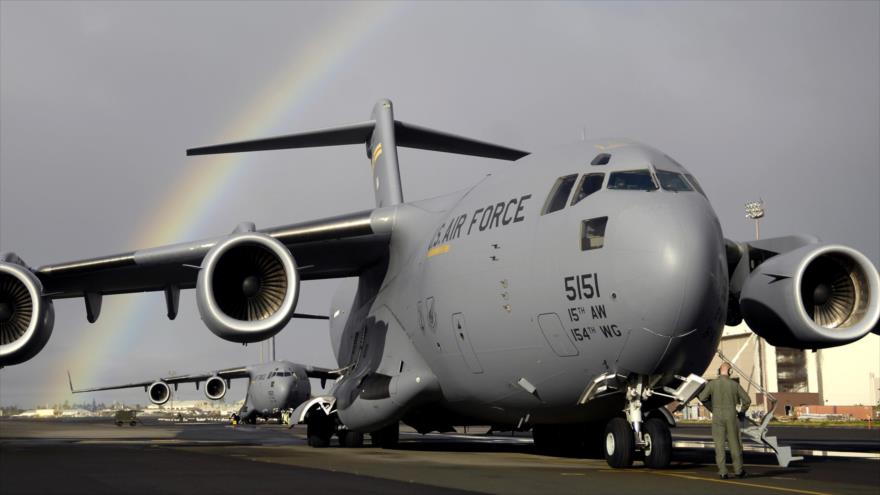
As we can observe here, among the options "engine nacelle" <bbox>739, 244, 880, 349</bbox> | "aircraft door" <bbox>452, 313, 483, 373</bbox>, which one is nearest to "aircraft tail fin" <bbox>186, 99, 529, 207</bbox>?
"aircraft door" <bbox>452, 313, 483, 373</bbox>

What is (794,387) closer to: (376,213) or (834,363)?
(834,363)

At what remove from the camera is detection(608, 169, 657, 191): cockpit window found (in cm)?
1098

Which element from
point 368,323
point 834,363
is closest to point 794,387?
point 834,363

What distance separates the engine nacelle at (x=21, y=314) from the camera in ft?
51.4

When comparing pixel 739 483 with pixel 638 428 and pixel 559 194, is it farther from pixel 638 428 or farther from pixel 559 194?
pixel 559 194

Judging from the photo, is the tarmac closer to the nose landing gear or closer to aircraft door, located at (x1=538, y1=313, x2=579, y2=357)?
the nose landing gear

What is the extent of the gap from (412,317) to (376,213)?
2.65 metres

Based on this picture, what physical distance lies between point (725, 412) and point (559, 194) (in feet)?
10.8

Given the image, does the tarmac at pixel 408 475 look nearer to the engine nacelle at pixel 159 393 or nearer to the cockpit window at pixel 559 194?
the cockpit window at pixel 559 194

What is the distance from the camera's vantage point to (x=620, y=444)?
1070cm

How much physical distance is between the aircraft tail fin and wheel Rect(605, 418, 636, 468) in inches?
411

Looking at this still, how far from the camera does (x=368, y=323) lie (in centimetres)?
1788

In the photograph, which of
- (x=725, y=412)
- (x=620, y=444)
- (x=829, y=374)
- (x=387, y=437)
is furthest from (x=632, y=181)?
(x=829, y=374)

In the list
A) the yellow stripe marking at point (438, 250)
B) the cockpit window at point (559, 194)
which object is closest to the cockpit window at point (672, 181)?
the cockpit window at point (559, 194)
